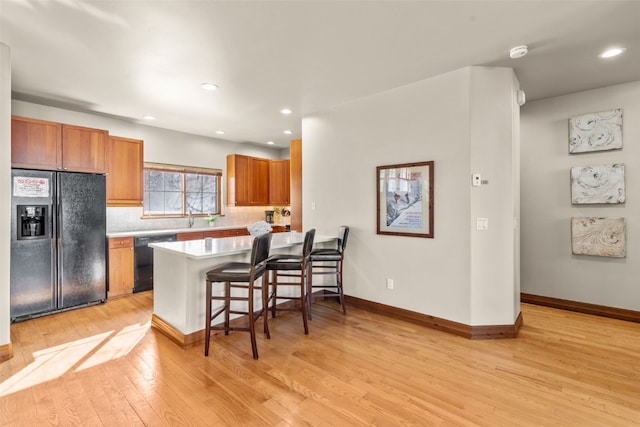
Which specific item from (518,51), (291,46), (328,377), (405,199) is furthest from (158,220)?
(518,51)

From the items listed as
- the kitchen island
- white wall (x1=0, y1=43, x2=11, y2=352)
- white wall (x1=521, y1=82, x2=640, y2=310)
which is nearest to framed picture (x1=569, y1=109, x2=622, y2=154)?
white wall (x1=521, y1=82, x2=640, y2=310)

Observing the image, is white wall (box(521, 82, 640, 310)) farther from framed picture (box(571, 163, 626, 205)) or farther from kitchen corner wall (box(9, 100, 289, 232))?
kitchen corner wall (box(9, 100, 289, 232))

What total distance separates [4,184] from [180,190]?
3129 mm

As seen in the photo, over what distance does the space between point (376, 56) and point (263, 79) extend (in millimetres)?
1255

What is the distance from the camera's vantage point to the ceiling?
2.22 m

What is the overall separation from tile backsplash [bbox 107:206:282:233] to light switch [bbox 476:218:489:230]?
4827mm

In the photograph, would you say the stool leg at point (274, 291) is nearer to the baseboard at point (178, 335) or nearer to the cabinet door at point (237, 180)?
the baseboard at point (178, 335)

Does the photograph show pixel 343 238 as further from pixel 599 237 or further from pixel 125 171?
pixel 125 171

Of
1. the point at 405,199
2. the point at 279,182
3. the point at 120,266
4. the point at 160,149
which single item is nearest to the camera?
the point at 405,199

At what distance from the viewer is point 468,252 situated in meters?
3.18

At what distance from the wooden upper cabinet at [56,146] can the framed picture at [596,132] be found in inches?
240

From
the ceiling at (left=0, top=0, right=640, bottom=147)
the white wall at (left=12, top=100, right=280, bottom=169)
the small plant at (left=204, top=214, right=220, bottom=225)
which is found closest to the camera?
the ceiling at (left=0, top=0, right=640, bottom=147)

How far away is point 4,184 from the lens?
273 centimetres

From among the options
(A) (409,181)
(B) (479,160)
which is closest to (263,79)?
(A) (409,181)
